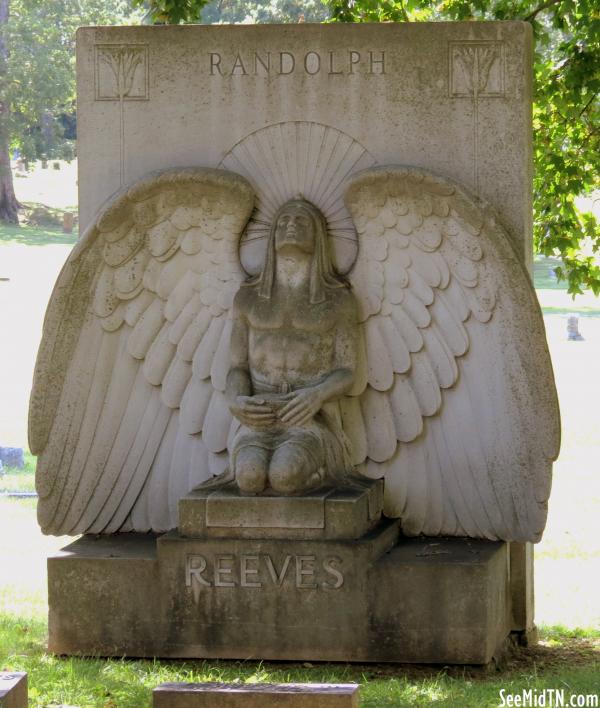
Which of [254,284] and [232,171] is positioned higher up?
[232,171]

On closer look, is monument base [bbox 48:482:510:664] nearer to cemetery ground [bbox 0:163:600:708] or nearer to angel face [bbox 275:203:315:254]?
cemetery ground [bbox 0:163:600:708]

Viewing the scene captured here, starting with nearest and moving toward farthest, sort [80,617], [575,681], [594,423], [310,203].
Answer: [575,681], [80,617], [310,203], [594,423]

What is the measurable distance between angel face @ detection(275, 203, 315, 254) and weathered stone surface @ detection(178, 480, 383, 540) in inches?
52.7

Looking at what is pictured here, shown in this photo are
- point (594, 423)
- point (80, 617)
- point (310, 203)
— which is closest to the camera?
point (80, 617)

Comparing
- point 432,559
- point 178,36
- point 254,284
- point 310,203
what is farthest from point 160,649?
point 178,36

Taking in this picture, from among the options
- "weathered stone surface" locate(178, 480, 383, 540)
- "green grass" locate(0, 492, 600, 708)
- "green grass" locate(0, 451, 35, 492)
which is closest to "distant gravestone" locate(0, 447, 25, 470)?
"green grass" locate(0, 451, 35, 492)

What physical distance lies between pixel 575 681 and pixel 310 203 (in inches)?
114

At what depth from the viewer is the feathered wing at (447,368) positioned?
777 centimetres

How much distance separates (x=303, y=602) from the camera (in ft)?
24.0

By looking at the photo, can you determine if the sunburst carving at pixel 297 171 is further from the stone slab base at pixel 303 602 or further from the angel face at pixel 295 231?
the stone slab base at pixel 303 602

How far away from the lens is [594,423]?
18078 millimetres

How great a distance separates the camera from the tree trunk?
3519 cm

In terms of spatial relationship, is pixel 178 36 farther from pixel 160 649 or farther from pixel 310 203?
pixel 160 649

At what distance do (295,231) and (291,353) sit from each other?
65 cm
